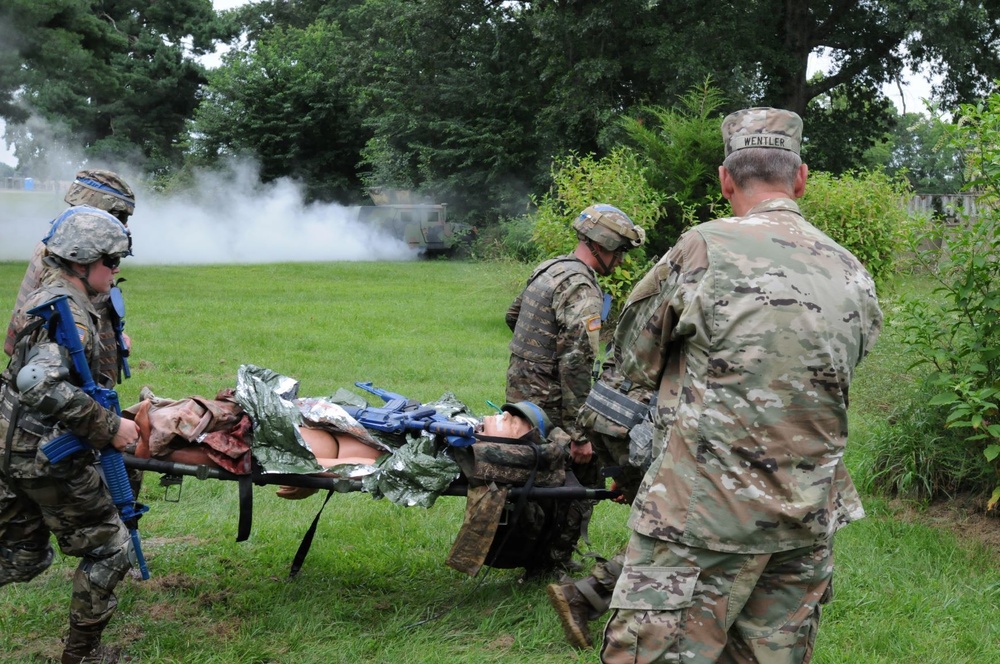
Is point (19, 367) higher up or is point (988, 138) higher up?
point (988, 138)

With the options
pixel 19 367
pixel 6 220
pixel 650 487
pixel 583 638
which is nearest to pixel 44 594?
pixel 19 367

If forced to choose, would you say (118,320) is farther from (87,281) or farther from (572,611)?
(572,611)

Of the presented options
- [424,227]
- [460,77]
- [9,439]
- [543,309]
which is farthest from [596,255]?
[460,77]

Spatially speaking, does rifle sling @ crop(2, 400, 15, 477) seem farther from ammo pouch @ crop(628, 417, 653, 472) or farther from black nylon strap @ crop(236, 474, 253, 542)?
ammo pouch @ crop(628, 417, 653, 472)

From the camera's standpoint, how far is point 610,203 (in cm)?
1218

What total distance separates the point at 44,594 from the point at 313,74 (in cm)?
3326

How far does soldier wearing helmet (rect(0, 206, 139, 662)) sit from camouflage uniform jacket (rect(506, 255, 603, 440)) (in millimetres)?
2299

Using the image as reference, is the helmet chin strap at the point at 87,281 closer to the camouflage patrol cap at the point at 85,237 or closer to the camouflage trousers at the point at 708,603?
the camouflage patrol cap at the point at 85,237

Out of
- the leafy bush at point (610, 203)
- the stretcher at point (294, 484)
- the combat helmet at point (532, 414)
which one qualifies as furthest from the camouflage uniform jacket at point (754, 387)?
the leafy bush at point (610, 203)

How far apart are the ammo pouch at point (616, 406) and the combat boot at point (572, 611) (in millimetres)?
899

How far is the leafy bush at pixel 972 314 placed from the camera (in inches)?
221

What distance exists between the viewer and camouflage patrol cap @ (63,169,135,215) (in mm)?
5738

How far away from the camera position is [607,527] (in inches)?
240

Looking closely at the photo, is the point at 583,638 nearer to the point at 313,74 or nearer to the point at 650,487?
the point at 650,487
